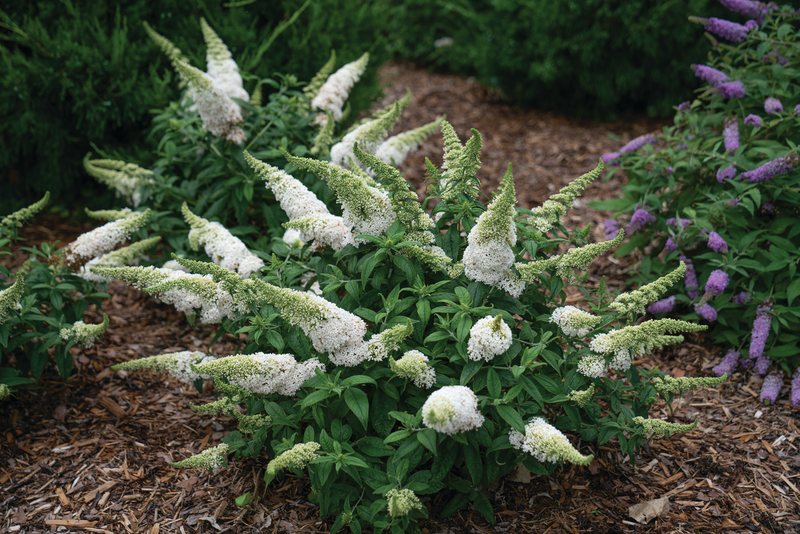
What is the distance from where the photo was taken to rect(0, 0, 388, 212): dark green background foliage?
4.79 meters

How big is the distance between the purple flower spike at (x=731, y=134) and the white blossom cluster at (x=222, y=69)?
336 centimetres

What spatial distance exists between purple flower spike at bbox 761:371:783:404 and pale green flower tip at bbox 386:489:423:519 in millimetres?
2487

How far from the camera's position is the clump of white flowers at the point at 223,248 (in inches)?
123

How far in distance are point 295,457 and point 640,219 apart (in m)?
3.03

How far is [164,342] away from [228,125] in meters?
1.62

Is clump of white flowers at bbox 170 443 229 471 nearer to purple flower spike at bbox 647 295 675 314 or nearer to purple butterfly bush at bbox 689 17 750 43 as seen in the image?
purple flower spike at bbox 647 295 675 314

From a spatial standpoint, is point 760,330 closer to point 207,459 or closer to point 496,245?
point 496,245

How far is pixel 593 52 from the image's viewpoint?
22.1 ft

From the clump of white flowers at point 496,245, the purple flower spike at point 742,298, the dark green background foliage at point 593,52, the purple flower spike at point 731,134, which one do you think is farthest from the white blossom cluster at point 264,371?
the dark green background foliage at point 593,52

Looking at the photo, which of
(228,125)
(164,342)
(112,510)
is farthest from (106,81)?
(112,510)

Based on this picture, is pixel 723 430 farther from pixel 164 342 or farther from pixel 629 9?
pixel 629 9

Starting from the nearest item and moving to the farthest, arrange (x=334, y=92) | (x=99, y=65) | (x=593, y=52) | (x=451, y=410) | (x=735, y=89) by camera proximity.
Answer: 1. (x=451, y=410)
2. (x=735, y=89)
3. (x=334, y=92)
4. (x=99, y=65)
5. (x=593, y=52)

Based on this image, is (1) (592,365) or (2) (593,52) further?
(2) (593,52)

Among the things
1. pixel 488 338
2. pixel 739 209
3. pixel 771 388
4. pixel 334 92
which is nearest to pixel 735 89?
pixel 739 209
